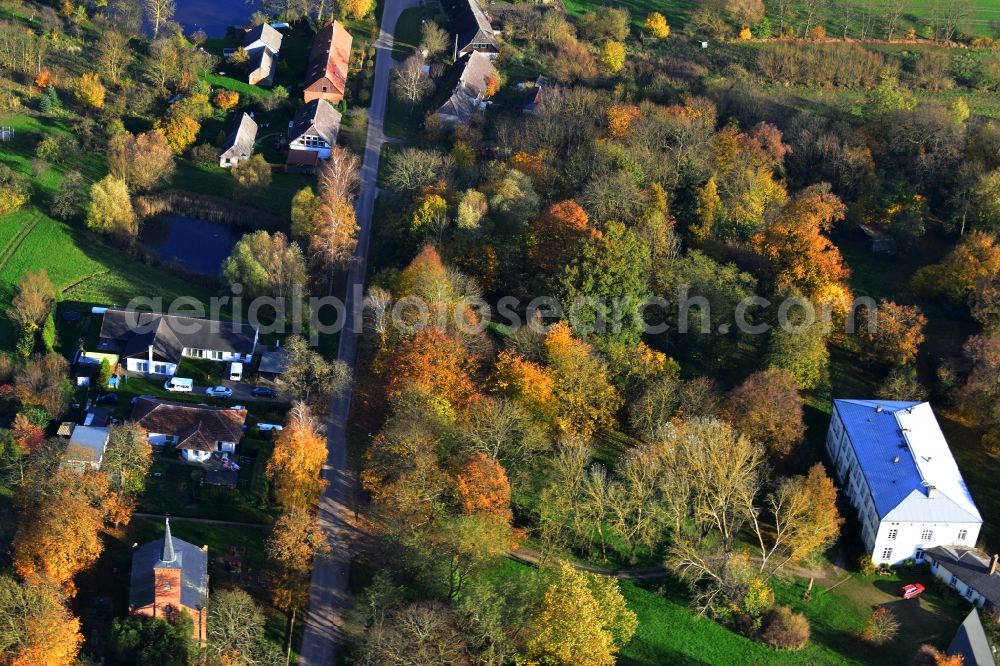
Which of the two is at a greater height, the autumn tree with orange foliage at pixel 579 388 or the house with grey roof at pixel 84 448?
the autumn tree with orange foliage at pixel 579 388

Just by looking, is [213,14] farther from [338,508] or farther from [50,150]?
[338,508]

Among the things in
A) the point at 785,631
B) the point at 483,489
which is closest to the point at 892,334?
the point at 785,631

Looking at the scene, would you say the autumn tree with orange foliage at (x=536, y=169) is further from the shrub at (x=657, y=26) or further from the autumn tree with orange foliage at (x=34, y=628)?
the autumn tree with orange foliage at (x=34, y=628)

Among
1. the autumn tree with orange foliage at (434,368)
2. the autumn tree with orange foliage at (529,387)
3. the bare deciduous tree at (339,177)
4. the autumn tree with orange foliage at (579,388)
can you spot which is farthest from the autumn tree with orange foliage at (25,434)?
the autumn tree with orange foliage at (579,388)

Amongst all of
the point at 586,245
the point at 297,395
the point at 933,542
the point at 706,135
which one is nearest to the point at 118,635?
the point at 297,395

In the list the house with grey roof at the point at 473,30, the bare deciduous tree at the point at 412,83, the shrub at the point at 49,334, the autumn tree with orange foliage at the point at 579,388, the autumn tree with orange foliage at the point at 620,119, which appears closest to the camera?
the autumn tree with orange foliage at the point at 579,388

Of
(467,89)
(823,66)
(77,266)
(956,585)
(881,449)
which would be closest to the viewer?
(956,585)
